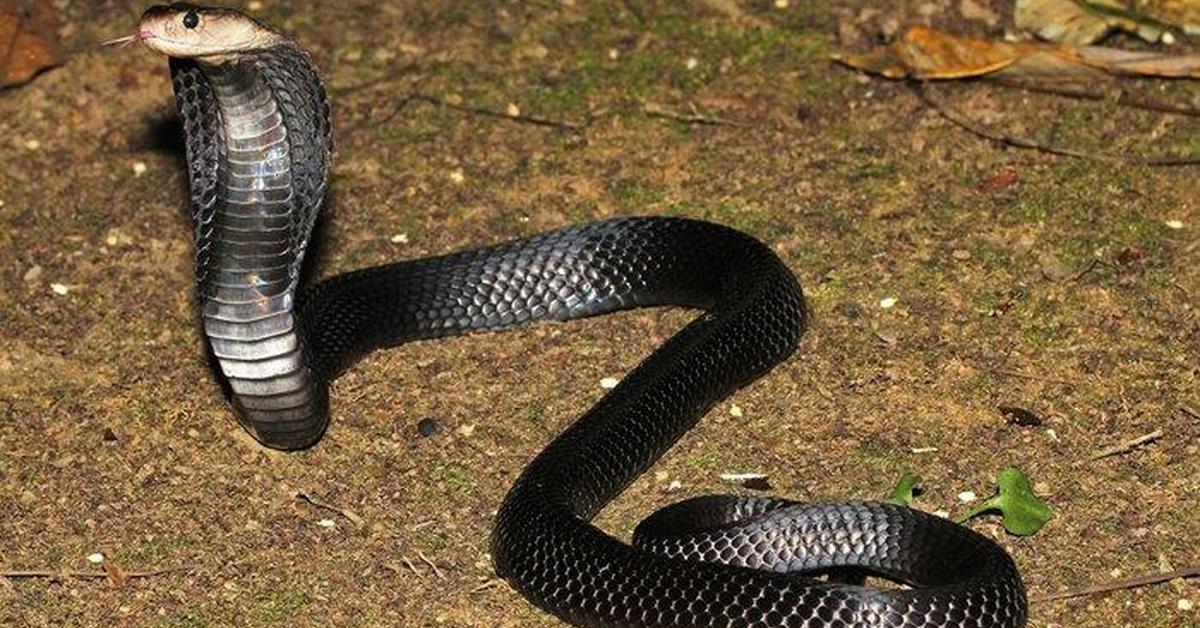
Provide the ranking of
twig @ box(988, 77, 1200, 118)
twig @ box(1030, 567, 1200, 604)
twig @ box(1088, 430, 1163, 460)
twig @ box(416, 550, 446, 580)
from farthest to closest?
twig @ box(988, 77, 1200, 118) < twig @ box(1088, 430, 1163, 460) < twig @ box(416, 550, 446, 580) < twig @ box(1030, 567, 1200, 604)

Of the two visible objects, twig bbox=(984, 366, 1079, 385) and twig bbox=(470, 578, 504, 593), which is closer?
twig bbox=(470, 578, 504, 593)

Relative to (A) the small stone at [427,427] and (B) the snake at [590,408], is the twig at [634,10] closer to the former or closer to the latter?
(B) the snake at [590,408]

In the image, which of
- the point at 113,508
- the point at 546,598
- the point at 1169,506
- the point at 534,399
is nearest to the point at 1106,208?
the point at 1169,506

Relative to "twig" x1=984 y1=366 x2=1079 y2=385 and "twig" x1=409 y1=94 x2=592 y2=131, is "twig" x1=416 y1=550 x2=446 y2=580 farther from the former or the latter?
"twig" x1=409 y1=94 x2=592 y2=131

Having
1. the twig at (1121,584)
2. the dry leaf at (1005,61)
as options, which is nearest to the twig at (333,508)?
the twig at (1121,584)

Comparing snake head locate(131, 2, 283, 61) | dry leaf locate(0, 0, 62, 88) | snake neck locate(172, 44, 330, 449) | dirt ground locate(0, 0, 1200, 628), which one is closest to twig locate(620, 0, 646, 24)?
dirt ground locate(0, 0, 1200, 628)

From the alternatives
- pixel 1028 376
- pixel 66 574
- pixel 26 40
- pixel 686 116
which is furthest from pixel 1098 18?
pixel 66 574
